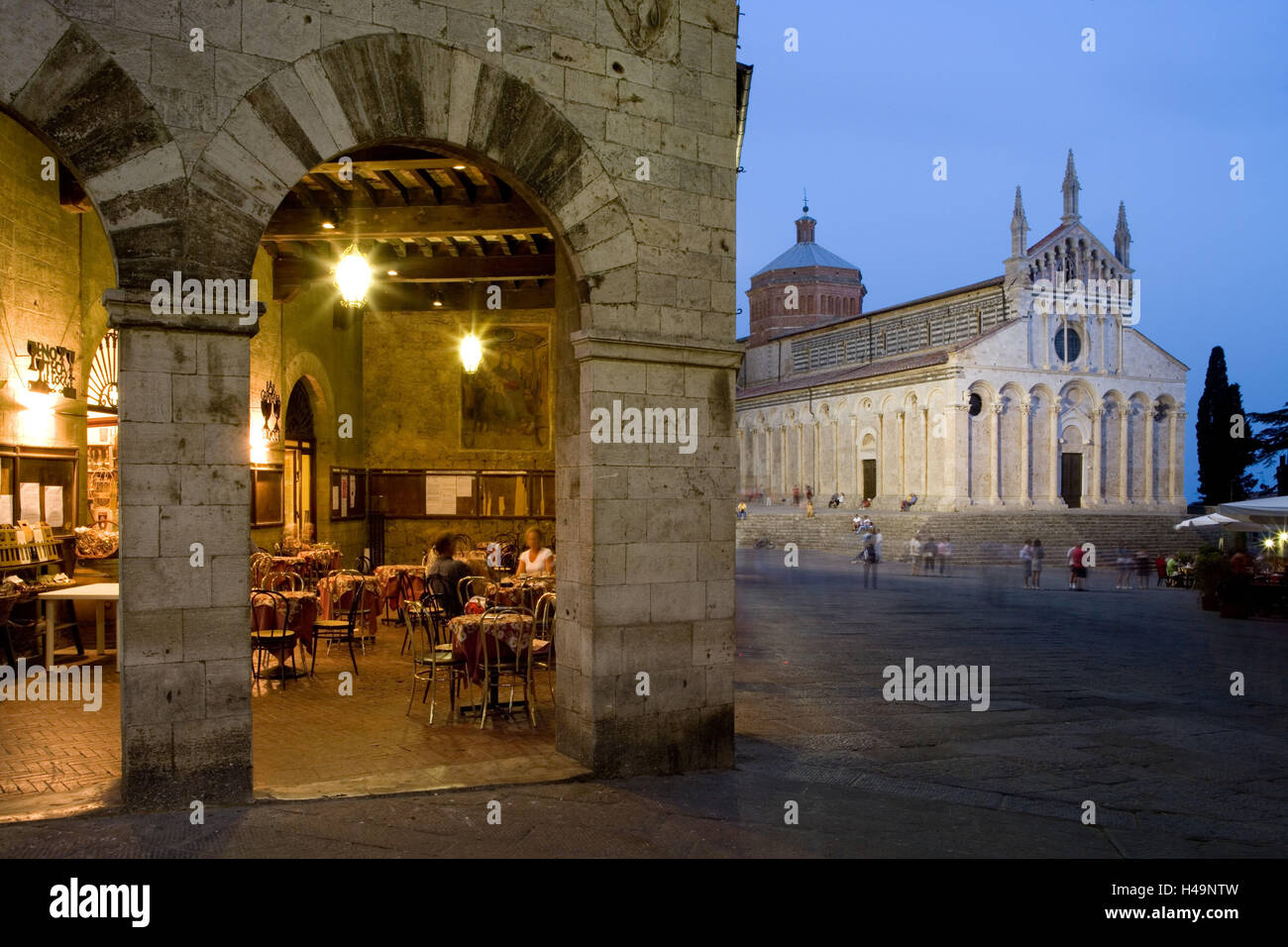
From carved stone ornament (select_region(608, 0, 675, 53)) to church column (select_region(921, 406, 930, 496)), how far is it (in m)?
34.6

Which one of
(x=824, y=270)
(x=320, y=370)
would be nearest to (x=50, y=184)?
(x=320, y=370)

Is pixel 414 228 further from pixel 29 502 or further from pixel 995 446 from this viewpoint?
pixel 995 446

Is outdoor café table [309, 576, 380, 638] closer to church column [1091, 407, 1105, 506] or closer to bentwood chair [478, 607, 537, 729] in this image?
bentwood chair [478, 607, 537, 729]

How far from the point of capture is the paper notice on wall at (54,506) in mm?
9375

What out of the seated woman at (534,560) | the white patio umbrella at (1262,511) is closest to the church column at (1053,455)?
the white patio umbrella at (1262,511)

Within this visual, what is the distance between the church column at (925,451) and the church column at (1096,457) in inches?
301

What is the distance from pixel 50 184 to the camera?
950 centimetres

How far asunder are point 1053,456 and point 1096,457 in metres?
2.46

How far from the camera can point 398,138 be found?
545 cm

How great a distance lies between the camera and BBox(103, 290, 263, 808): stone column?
475 centimetres

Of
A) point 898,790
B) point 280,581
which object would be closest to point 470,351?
point 280,581

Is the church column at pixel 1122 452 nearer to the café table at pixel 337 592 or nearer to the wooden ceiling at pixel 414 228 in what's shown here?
the wooden ceiling at pixel 414 228
